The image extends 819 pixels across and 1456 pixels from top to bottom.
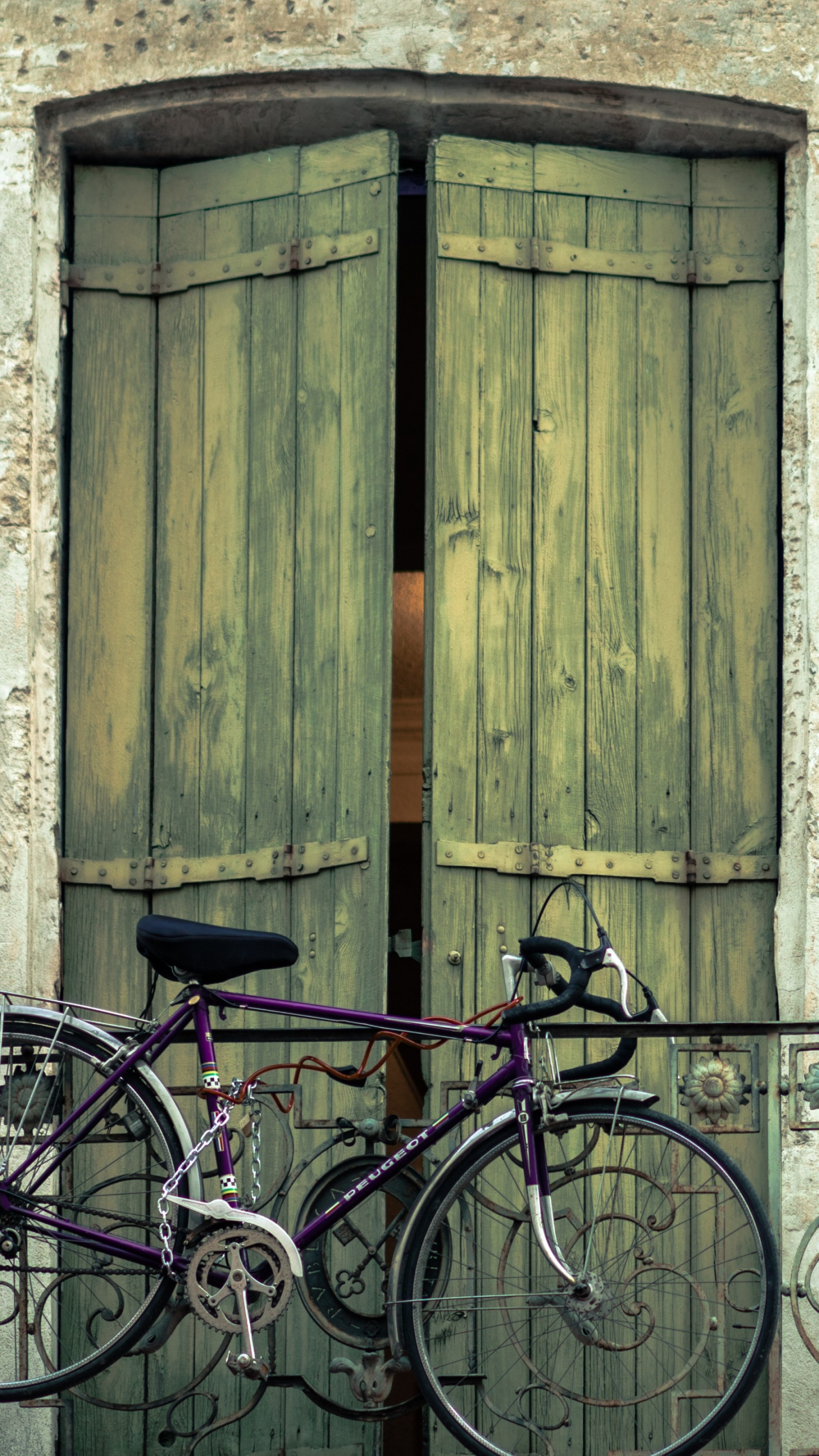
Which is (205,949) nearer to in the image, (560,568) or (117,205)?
(560,568)

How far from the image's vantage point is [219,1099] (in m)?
3.92

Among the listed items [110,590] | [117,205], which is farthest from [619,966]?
[117,205]

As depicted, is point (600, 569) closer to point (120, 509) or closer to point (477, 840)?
point (477, 840)

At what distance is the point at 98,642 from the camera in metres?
4.92

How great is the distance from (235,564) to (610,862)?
1.25m

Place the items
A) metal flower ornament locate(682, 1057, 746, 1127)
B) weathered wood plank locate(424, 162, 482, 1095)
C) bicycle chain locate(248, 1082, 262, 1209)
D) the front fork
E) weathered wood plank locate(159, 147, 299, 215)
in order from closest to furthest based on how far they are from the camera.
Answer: the front fork
bicycle chain locate(248, 1082, 262, 1209)
metal flower ornament locate(682, 1057, 746, 1127)
weathered wood plank locate(424, 162, 482, 1095)
weathered wood plank locate(159, 147, 299, 215)

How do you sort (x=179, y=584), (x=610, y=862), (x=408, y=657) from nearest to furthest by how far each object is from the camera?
(x=610, y=862) → (x=179, y=584) → (x=408, y=657)

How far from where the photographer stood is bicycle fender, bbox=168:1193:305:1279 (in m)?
3.80

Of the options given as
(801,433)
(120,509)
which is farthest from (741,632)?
(120,509)

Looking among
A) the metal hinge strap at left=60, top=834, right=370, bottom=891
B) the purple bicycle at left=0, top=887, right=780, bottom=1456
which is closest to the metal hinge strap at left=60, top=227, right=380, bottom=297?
the metal hinge strap at left=60, top=834, right=370, bottom=891

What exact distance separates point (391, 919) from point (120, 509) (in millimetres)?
2055

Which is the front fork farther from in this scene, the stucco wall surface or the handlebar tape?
the stucco wall surface

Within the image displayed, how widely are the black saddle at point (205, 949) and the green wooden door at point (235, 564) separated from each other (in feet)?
2.37

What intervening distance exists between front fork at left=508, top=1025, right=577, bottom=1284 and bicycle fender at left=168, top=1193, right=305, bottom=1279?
49 centimetres
